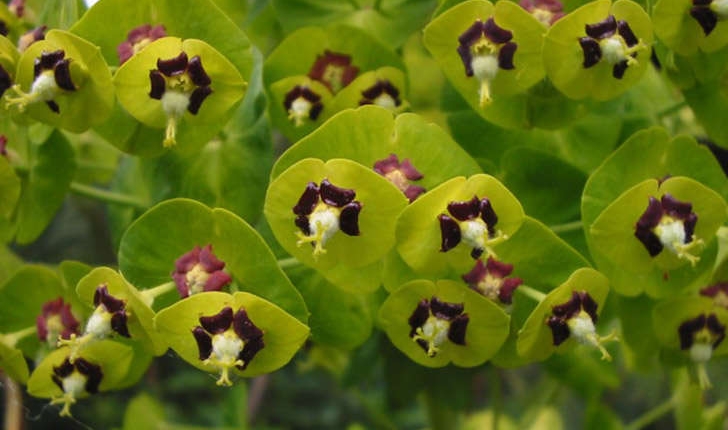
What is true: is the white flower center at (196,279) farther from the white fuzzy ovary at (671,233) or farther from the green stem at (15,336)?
the white fuzzy ovary at (671,233)

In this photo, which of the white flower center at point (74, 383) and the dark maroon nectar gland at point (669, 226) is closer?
the dark maroon nectar gland at point (669, 226)

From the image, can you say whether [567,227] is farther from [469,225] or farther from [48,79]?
[48,79]

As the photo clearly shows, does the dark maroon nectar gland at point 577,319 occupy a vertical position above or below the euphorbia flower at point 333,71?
below

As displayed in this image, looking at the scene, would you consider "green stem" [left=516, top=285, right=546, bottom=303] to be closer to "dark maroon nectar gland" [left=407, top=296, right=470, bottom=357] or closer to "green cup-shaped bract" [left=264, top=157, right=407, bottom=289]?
"dark maroon nectar gland" [left=407, top=296, right=470, bottom=357]

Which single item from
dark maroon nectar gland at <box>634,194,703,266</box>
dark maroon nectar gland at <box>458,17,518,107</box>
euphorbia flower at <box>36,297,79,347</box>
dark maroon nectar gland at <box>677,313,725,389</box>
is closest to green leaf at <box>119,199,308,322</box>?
euphorbia flower at <box>36,297,79,347</box>

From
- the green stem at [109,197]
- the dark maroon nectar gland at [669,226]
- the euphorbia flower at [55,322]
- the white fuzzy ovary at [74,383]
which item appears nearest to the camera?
the dark maroon nectar gland at [669,226]

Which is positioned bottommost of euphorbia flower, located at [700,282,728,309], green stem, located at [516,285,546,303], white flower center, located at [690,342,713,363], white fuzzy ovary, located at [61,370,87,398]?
white flower center, located at [690,342,713,363]

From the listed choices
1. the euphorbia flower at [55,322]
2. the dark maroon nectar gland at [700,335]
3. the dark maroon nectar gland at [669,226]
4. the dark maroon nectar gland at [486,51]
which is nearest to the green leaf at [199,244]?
the euphorbia flower at [55,322]

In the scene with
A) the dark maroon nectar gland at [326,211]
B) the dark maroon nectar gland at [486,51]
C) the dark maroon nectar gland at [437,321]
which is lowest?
the dark maroon nectar gland at [437,321]
